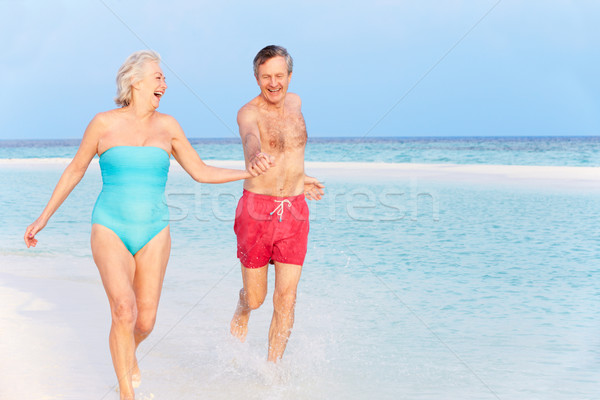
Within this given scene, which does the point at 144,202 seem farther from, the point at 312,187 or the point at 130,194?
the point at 312,187

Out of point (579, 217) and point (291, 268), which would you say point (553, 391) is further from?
point (579, 217)

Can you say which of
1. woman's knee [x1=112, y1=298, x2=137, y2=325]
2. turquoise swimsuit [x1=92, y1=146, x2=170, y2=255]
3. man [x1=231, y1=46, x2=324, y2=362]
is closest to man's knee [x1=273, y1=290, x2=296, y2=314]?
man [x1=231, y1=46, x2=324, y2=362]

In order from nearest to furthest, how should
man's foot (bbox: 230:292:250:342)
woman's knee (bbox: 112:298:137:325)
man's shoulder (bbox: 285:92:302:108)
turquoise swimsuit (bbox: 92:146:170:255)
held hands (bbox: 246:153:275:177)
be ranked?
woman's knee (bbox: 112:298:137:325)
turquoise swimsuit (bbox: 92:146:170:255)
held hands (bbox: 246:153:275:177)
man's shoulder (bbox: 285:92:302:108)
man's foot (bbox: 230:292:250:342)

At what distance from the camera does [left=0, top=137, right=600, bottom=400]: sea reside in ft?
13.7

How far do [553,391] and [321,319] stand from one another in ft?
7.11

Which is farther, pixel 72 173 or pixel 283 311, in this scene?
pixel 283 311

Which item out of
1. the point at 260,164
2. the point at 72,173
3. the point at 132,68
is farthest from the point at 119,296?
the point at 132,68

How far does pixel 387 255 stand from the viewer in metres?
8.68

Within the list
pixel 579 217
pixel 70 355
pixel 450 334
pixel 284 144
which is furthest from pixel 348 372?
pixel 579 217

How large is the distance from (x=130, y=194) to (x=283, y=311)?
1.43 meters

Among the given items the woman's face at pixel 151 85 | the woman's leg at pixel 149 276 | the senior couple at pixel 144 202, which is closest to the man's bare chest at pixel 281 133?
the senior couple at pixel 144 202

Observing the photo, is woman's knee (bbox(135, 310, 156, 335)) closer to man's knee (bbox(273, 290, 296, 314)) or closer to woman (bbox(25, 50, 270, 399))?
woman (bbox(25, 50, 270, 399))

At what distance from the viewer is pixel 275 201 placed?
4547 millimetres

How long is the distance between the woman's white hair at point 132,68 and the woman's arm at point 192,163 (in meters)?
0.33
